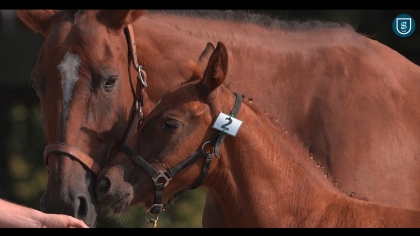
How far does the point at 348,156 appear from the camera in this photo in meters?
4.59

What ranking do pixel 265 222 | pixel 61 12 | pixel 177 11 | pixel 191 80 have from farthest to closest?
pixel 177 11 → pixel 61 12 → pixel 191 80 → pixel 265 222

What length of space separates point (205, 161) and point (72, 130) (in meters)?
0.85

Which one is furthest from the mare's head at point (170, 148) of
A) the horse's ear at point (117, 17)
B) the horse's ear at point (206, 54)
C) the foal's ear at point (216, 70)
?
the horse's ear at point (117, 17)

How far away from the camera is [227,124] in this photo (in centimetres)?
392

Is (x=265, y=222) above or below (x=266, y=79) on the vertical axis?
below

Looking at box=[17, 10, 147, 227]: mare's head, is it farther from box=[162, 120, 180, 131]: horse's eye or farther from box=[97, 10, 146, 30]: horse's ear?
box=[162, 120, 180, 131]: horse's eye

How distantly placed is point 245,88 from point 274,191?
0.99m

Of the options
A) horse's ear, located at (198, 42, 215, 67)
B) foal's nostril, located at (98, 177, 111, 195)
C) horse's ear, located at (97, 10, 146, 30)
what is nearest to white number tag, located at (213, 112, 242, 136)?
horse's ear, located at (198, 42, 215, 67)

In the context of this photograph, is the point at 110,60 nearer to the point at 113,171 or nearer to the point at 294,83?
the point at 113,171

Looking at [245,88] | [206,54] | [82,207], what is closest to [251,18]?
[245,88]

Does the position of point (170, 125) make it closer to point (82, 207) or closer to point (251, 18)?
point (82, 207)

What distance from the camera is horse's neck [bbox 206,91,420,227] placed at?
3.91 meters

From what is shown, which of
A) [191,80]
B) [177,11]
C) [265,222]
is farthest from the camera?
[177,11]

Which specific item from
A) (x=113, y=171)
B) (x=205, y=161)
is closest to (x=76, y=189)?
(x=113, y=171)
